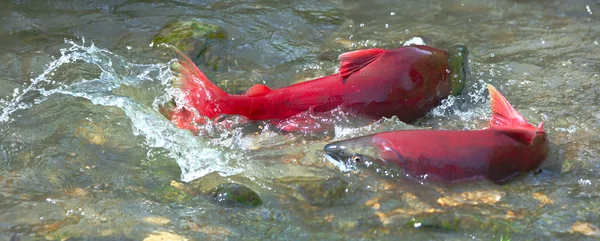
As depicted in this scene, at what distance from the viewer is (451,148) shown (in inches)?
170

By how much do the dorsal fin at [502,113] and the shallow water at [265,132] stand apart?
37 cm

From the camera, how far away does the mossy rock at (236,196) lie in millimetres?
4066

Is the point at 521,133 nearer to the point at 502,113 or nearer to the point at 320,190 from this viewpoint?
the point at 502,113

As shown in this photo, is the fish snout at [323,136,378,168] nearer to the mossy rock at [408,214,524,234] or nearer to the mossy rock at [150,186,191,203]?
the mossy rock at [408,214,524,234]

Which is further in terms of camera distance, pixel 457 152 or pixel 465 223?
pixel 457 152

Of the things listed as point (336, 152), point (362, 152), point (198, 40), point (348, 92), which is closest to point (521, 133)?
point (362, 152)

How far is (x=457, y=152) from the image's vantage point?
14.1 feet

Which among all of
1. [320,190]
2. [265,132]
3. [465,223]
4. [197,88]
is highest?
[197,88]

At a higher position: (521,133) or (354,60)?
(354,60)

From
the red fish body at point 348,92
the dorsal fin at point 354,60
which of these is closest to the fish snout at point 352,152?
the red fish body at point 348,92

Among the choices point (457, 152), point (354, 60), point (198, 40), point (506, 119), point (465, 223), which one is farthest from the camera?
point (198, 40)

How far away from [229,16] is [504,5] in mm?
3000

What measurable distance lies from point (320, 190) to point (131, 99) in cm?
192

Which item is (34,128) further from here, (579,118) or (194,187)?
(579,118)
